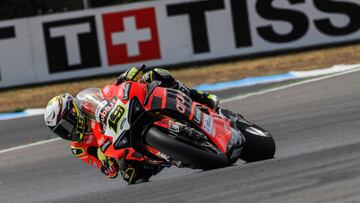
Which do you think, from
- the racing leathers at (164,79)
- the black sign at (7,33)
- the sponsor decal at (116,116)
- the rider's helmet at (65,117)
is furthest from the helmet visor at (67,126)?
the black sign at (7,33)

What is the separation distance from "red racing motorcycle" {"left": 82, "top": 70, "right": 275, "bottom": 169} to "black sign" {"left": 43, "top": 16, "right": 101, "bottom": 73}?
917 centimetres

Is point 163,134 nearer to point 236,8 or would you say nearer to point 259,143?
point 259,143

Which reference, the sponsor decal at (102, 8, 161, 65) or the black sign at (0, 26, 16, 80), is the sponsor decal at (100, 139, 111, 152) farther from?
the black sign at (0, 26, 16, 80)

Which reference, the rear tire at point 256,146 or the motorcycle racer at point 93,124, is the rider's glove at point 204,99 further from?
the rear tire at point 256,146

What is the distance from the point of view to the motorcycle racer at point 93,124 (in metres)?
6.79

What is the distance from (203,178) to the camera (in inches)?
221

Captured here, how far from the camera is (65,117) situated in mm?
6785

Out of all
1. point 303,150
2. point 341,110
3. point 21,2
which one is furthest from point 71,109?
point 21,2

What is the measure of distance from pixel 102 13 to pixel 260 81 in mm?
4291

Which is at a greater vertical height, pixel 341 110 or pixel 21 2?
pixel 21 2

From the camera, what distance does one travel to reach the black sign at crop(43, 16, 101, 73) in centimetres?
1591

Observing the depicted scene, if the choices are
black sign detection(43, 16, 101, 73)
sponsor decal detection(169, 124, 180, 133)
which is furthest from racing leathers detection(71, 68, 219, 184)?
black sign detection(43, 16, 101, 73)

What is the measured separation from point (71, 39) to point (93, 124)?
30.2ft

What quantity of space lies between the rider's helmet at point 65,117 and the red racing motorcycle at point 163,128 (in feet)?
0.69
